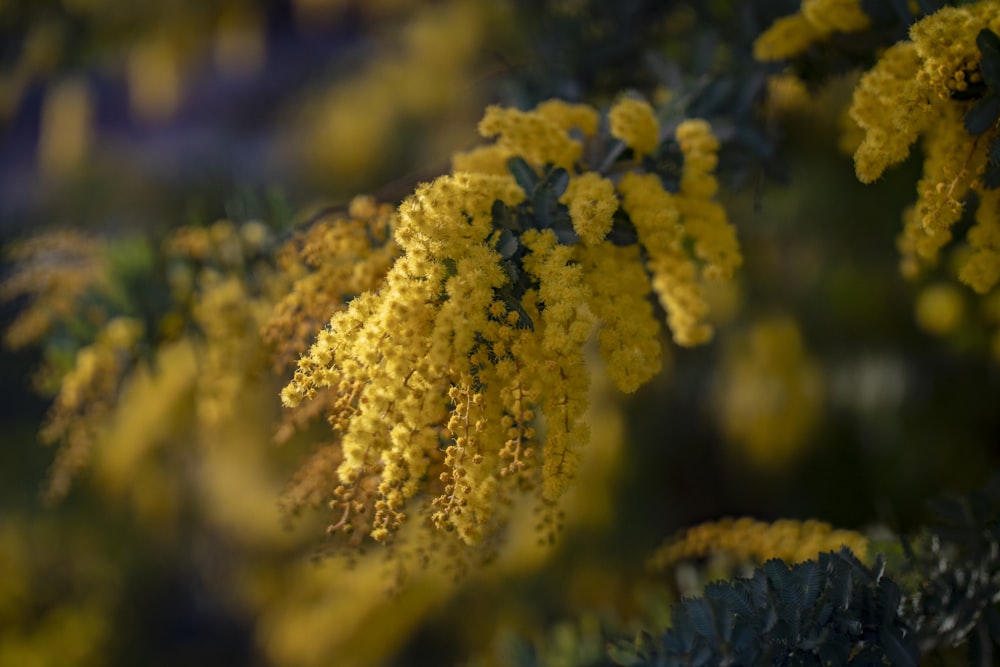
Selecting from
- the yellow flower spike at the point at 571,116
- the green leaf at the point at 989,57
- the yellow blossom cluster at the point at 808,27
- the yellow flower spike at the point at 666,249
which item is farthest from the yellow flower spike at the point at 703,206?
the green leaf at the point at 989,57

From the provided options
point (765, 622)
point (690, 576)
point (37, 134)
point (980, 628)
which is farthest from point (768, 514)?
point (37, 134)

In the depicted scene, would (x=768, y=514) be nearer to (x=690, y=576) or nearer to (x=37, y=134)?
(x=690, y=576)

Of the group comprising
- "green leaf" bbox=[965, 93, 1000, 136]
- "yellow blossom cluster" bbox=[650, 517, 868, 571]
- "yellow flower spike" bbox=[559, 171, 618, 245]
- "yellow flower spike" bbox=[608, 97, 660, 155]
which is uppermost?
"yellow flower spike" bbox=[608, 97, 660, 155]

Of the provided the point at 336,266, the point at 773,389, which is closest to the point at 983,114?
the point at 336,266

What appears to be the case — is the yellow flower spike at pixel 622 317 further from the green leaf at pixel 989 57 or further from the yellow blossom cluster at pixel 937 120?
the green leaf at pixel 989 57

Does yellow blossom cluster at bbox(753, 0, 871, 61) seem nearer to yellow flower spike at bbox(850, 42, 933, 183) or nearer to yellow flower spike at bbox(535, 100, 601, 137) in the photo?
yellow flower spike at bbox(850, 42, 933, 183)

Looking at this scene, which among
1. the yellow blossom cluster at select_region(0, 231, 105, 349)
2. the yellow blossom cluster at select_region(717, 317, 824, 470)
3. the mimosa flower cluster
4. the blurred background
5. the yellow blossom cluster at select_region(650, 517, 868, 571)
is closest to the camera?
the mimosa flower cluster

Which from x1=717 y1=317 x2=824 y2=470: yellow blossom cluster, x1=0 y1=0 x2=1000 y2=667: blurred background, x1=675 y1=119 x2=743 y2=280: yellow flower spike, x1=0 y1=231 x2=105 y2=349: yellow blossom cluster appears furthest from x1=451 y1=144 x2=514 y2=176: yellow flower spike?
x1=717 y1=317 x2=824 y2=470: yellow blossom cluster
